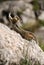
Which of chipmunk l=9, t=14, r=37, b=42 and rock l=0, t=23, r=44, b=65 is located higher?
chipmunk l=9, t=14, r=37, b=42

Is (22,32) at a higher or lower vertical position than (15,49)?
higher

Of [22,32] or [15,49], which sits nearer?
[15,49]

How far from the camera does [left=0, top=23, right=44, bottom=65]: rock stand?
5.32 meters

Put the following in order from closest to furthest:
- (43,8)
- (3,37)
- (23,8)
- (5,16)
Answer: (3,37) < (5,16) < (23,8) < (43,8)

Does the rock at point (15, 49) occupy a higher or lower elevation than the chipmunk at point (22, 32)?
lower

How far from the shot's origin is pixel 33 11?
26812 mm

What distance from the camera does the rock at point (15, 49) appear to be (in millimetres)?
5316

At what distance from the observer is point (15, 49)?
554 cm

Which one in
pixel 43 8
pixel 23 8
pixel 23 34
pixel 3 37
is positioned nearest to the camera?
pixel 3 37

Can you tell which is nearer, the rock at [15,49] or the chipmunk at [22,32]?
the rock at [15,49]

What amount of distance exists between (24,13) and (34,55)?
66.5 ft

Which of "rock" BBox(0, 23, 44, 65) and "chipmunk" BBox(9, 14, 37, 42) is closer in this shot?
"rock" BBox(0, 23, 44, 65)

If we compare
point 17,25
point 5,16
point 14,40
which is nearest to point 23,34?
point 17,25

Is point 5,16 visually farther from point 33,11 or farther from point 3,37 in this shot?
point 3,37
